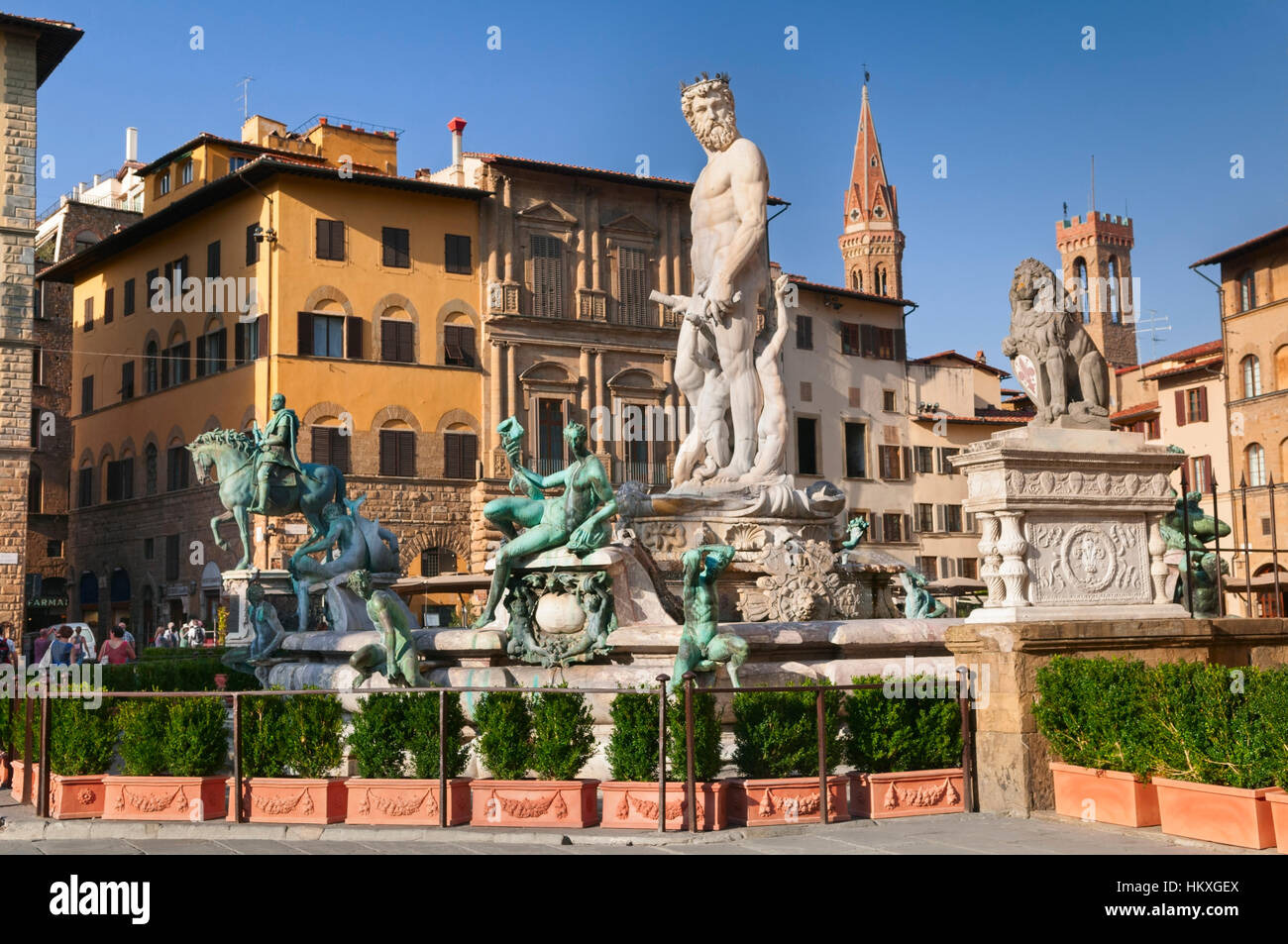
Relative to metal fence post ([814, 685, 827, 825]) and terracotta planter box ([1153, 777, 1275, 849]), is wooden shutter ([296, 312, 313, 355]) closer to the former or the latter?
metal fence post ([814, 685, 827, 825])

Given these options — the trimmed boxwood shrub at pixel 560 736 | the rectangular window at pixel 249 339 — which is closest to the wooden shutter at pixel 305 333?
the rectangular window at pixel 249 339

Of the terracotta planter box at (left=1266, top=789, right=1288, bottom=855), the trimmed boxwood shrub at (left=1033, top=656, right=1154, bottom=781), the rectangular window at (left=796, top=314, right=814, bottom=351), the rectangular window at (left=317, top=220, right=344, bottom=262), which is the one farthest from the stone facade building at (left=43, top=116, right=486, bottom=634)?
the terracotta planter box at (left=1266, top=789, right=1288, bottom=855)

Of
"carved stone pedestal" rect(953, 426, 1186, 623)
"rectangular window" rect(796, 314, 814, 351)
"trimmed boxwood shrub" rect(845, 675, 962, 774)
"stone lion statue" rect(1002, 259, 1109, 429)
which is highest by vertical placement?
"rectangular window" rect(796, 314, 814, 351)

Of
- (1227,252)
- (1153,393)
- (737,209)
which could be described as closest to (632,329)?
(1227,252)

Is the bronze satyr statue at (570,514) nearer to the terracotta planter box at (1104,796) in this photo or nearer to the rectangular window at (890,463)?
the terracotta planter box at (1104,796)

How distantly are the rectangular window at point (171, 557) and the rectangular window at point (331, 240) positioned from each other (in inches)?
379

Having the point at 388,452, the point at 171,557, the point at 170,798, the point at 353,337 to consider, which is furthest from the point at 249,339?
the point at 170,798

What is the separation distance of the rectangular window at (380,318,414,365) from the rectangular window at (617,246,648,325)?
714cm

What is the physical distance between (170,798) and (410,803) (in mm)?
1647

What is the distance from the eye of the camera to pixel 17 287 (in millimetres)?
36250

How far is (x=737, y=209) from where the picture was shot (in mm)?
15234

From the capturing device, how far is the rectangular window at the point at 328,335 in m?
41.9

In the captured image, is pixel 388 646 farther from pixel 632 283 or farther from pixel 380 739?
pixel 632 283

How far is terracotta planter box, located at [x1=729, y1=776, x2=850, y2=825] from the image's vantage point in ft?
29.3
